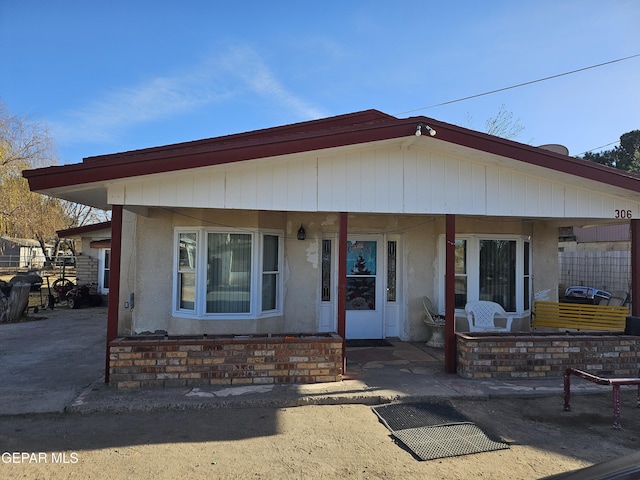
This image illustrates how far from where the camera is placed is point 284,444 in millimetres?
4188

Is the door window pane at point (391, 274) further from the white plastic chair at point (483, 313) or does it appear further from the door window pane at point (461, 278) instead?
the white plastic chair at point (483, 313)

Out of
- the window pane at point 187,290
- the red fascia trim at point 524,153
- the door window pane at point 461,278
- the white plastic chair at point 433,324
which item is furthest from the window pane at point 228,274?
the door window pane at point 461,278

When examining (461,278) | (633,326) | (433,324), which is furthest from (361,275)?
(633,326)

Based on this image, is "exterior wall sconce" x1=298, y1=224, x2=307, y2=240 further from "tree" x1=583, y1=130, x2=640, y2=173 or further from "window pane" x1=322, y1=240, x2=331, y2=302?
"tree" x1=583, y1=130, x2=640, y2=173

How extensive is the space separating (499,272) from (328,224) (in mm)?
3491

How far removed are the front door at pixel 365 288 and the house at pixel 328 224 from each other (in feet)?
0.07

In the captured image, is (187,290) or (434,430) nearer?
(434,430)

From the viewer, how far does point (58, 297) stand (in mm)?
16344

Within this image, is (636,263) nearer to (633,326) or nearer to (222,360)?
(633,326)

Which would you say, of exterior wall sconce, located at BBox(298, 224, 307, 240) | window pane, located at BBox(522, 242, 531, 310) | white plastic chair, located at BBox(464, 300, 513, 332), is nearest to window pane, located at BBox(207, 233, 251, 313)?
exterior wall sconce, located at BBox(298, 224, 307, 240)

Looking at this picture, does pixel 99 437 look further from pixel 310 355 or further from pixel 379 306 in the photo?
pixel 379 306

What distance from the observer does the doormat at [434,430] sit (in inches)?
163

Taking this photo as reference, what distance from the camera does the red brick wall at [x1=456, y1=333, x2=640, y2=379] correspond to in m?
6.19

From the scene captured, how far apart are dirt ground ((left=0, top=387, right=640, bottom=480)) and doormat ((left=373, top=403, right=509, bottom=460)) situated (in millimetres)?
103
